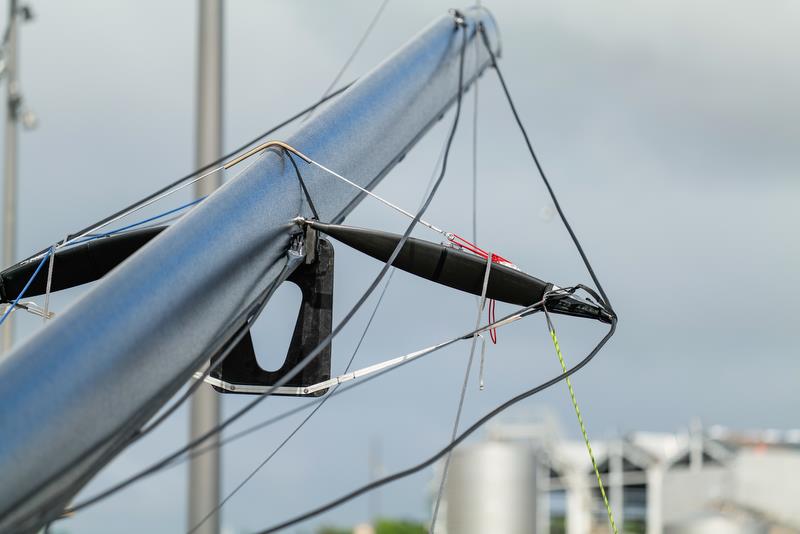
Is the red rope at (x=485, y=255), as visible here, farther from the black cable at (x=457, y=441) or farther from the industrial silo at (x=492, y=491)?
the industrial silo at (x=492, y=491)

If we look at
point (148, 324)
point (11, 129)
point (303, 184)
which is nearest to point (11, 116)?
point (11, 129)

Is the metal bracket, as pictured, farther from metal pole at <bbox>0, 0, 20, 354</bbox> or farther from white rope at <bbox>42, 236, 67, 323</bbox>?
metal pole at <bbox>0, 0, 20, 354</bbox>

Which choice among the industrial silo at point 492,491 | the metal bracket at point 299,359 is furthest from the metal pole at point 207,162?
the industrial silo at point 492,491

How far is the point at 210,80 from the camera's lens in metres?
7.79

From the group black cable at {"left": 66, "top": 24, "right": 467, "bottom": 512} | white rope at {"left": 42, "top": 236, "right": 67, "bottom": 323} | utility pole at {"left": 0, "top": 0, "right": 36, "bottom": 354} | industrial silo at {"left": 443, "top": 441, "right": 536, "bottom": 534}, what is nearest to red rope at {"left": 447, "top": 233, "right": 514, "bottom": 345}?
black cable at {"left": 66, "top": 24, "right": 467, "bottom": 512}

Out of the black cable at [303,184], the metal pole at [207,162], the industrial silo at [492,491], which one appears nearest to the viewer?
the black cable at [303,184]

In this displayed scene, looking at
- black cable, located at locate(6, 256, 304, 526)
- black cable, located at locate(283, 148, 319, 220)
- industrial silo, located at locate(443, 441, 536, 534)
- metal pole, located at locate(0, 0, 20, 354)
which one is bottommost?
industrial silo, located at locate(443, 441, 536, 534)

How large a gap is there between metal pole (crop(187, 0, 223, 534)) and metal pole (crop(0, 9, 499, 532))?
1.60 meters

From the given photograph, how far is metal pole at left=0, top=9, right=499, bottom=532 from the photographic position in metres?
3.61

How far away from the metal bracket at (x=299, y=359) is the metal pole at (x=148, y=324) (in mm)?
206

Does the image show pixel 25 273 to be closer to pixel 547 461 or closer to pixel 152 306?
pixel 152 306

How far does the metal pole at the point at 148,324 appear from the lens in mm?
3609

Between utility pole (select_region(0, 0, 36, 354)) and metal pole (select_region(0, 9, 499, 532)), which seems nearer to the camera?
metal pole (select_region(0, 9, 499, 532))

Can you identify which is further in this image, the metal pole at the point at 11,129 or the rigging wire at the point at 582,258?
the metal pole at the point at 11,129
